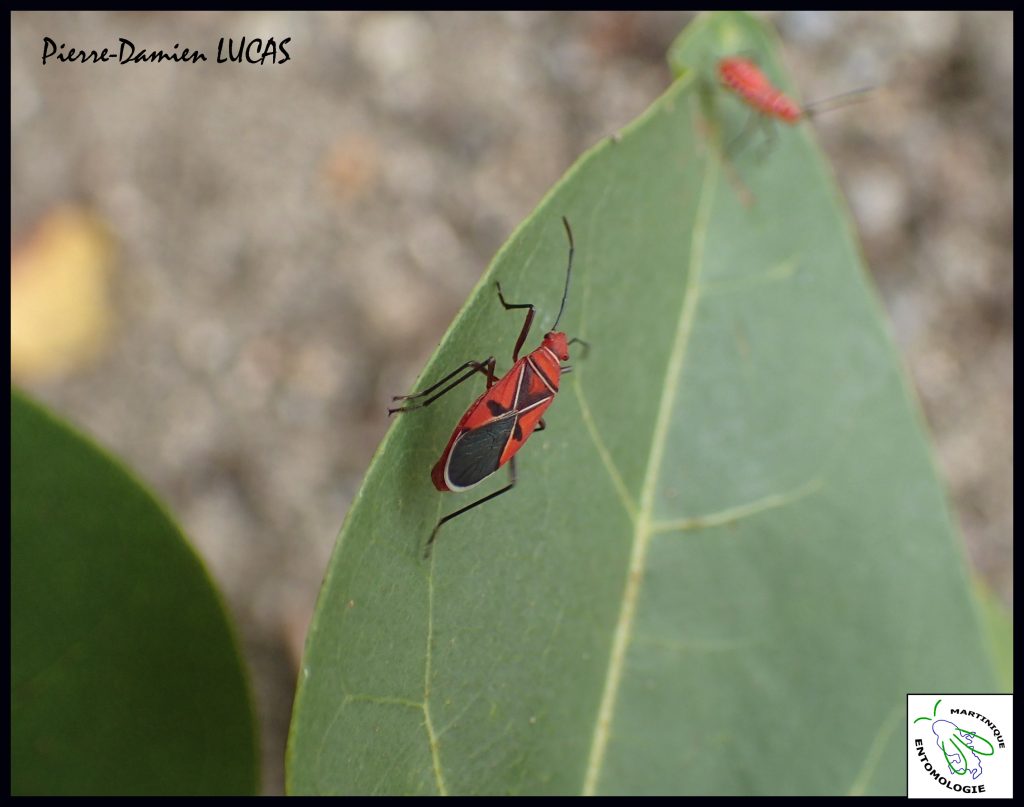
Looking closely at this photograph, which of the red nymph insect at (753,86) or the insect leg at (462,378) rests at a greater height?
the red nymph insect at (753,86)

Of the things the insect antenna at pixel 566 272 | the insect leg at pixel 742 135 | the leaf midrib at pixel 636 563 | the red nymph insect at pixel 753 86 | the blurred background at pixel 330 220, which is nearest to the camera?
the insect antenna at pixel 566 272

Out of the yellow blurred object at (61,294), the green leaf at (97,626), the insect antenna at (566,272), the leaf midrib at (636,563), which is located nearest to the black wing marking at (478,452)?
Answer: the insect antenna at (566,272)

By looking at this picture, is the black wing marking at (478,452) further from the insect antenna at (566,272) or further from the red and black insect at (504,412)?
the insect antenna at (566,272)

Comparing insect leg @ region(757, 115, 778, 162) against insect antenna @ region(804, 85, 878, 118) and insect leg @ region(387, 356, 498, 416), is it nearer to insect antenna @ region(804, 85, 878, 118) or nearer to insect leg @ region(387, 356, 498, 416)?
insect leg @ region(387, 356, 498, 416)

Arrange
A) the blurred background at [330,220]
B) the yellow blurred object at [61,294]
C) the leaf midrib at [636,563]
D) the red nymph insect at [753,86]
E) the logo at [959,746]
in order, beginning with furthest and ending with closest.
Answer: the blurred background at [330,220], the yellow blurred object at [61,294], the red nymph insect at [753,86], the logo at [959,746], the leaf midrib at [636,563]

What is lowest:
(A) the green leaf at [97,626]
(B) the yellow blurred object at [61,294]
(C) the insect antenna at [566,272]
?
(A) the green leaf at [97,626]

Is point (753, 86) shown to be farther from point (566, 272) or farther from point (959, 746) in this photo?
point (959, 746)

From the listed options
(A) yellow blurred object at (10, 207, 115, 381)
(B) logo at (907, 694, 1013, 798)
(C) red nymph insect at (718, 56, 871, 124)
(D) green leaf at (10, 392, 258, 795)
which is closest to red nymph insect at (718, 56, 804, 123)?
(C) red nymph insect at (718, 56, 871, 124)
